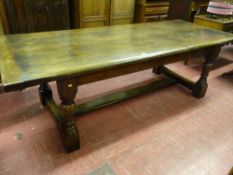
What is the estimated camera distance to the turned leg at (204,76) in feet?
6.80

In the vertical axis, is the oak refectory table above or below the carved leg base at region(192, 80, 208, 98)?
above

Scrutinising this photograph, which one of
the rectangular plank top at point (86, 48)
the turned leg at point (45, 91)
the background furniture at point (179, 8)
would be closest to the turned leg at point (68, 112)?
the rectangular plank top at point (86, 48)

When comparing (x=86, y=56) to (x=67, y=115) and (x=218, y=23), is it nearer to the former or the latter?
(x=67, y=115)

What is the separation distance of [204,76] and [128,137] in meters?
1.17

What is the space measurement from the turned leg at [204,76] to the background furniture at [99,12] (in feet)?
6.03

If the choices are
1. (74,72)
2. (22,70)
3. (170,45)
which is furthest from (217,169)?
(22,70)

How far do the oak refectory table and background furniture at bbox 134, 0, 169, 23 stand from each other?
1.57 metres

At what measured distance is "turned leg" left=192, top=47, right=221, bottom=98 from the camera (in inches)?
81.6

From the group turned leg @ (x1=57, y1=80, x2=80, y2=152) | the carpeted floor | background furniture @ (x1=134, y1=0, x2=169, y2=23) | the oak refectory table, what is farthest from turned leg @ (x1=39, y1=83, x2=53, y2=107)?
background furniture @ (x1=134, y1=0, x2=169, y2=23)

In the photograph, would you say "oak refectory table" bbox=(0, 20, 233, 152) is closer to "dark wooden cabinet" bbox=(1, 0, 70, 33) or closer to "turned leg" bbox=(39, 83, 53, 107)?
"turned leg" bbox=(39, 83, 53, 107)

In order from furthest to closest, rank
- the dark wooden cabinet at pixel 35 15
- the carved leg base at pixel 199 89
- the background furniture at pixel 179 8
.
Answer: the background furniture at pixel 179 8 < the dark wooden cabinet at pixel 35 15 < the carved leg base at pixel 199 89

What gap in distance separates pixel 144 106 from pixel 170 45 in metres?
0.74

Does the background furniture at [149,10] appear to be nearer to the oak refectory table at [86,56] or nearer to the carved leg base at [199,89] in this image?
the oak refectory table at [86,56]

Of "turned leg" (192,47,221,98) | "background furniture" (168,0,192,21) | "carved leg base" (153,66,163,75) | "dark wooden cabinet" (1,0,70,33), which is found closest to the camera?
"turned leg" (192,47,221,98)
